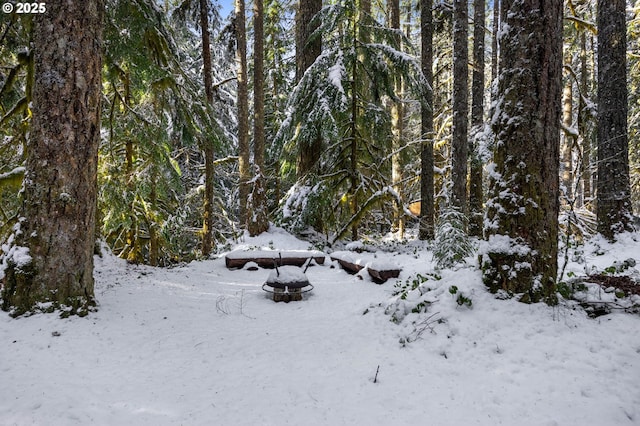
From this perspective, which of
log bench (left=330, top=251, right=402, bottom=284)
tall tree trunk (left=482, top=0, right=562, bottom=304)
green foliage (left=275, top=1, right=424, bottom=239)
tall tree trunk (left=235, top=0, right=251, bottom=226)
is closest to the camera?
tall tree trunk (left=482, top=0, right=562, bottom=304)

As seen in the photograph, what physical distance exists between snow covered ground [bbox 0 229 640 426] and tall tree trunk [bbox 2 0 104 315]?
415 mm

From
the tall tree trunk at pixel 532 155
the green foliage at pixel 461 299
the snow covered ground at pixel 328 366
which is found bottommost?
the snow covered ground at pixel 328 366

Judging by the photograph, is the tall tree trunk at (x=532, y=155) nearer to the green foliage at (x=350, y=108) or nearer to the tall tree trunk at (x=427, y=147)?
the green foliage at (x=350, y=108)

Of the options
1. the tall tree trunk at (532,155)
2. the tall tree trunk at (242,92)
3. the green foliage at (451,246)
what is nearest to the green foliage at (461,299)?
the tall tree trunk at (532,155)

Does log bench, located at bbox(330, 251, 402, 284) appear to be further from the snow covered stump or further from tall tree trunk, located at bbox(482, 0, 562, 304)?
tall tree trunk, located at bbox(482, 0, 562, 304)

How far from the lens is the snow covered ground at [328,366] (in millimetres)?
2693

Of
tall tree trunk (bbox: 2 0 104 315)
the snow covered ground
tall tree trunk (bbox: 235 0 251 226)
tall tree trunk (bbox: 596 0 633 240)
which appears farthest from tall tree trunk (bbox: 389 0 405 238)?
tall tree trunk (bbox: 2 0 104 315)

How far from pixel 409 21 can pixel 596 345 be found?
21.6 metres

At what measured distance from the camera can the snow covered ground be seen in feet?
8.83

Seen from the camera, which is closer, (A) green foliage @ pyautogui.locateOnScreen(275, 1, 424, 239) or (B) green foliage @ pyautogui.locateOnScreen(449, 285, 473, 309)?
(B) green foliage @ pyautogui.locateOnScreen(449, 285, 473, 309)

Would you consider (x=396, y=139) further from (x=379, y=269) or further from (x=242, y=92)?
(x=379, y=269)

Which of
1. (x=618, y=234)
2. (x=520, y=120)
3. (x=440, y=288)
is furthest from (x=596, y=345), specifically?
(x=618, y=234)

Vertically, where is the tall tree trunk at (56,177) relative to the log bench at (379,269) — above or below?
above

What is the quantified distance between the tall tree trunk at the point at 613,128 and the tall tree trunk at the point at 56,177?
978 centimetres
